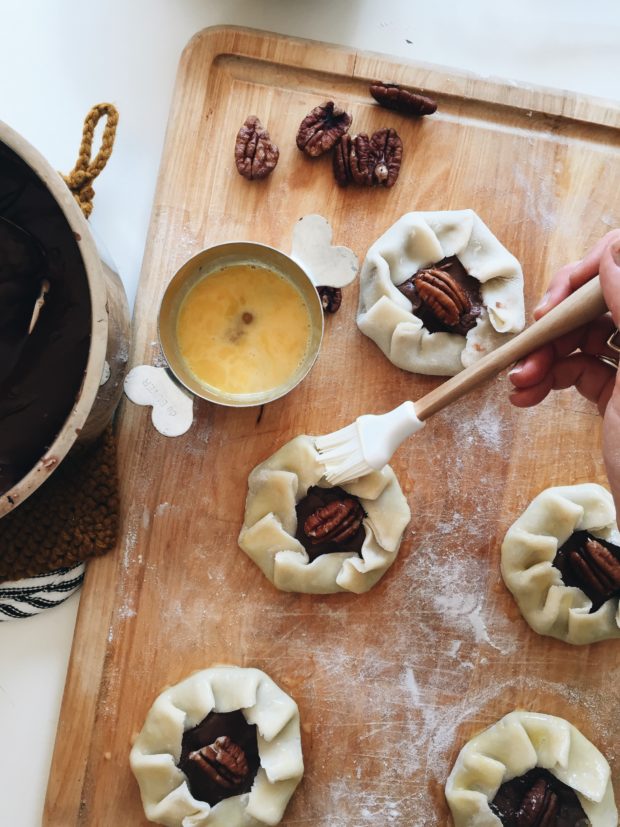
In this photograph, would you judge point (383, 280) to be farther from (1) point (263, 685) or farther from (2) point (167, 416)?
(1) point (263, 685)

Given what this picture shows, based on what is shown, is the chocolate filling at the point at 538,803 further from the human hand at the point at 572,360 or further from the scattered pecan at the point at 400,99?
the scattered pecan at the point at 400,99

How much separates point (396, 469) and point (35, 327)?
0.84 meters

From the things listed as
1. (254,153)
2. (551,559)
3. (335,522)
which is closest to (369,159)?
(254,153)

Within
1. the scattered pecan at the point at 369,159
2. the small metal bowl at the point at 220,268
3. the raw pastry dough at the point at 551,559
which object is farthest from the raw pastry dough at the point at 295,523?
the scattered pecan at the point at 369,159

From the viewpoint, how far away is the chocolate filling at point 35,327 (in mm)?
1286

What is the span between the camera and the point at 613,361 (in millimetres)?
1578

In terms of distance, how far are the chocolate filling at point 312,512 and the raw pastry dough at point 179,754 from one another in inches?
12.2

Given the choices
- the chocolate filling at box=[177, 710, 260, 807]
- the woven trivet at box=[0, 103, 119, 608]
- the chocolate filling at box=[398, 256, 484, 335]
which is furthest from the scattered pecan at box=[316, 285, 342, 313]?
the chocolate filling at box=[177, 710, 260, 807]

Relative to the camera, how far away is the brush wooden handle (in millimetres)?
1324

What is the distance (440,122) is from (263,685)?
1.34 m

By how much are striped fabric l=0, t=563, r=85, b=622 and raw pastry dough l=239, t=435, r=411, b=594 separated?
0.39 m

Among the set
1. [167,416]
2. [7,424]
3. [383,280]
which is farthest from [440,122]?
[7,424]

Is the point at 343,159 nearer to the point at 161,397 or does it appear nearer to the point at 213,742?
the point at 161,397

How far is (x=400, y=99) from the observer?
1671 mm
